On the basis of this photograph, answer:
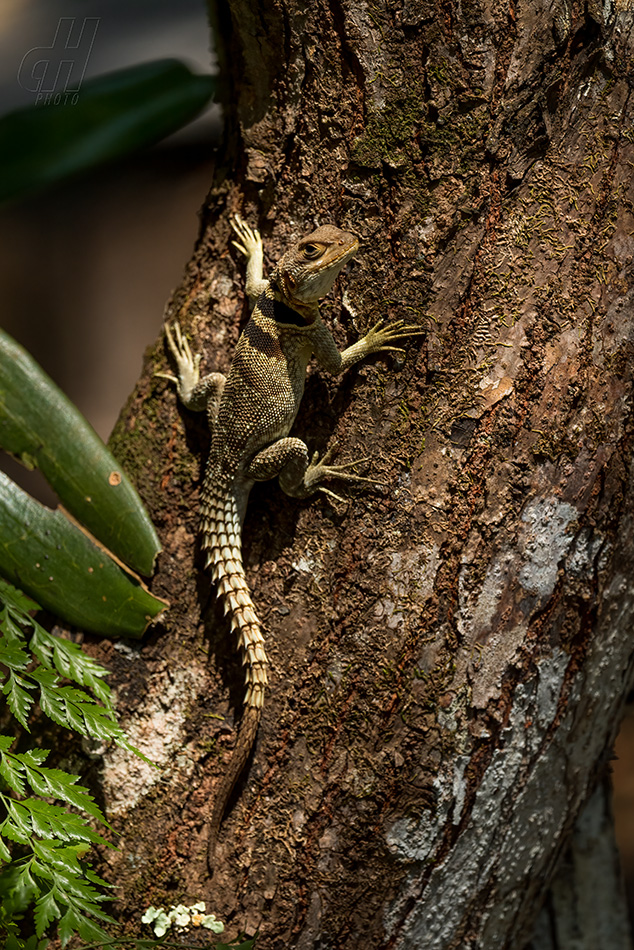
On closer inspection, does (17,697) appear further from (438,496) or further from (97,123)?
(97,123)

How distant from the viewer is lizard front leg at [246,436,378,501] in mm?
1870

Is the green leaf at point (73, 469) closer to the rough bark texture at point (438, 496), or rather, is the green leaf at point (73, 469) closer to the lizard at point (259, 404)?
the lizard at point (259, 404)

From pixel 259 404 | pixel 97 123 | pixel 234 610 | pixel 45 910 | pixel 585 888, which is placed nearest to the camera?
pixel 45 910

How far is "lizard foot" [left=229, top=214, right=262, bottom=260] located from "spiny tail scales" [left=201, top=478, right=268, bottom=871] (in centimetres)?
69

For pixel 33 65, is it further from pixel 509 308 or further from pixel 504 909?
pixel 504 909

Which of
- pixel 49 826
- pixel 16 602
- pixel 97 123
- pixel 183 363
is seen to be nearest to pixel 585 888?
pixel 49 826

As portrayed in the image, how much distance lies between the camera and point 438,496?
1.81 meters

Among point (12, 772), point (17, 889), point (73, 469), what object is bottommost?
point (17, 889)

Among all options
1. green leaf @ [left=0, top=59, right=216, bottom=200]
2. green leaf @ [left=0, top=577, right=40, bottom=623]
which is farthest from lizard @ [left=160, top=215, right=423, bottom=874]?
green leaf @ [left=0, top=59, right=216, bottom=200]

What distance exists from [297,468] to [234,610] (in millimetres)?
421

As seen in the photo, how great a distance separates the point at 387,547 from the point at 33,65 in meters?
4.09

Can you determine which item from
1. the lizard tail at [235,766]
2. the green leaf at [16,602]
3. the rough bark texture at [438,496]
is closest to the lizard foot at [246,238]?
the rough bark texture at [438,496]

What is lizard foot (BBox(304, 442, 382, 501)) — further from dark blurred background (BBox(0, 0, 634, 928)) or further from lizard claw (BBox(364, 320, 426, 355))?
dark blurred background (BBox(0, 0, 634, 928))

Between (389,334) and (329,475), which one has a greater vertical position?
(389,334)
